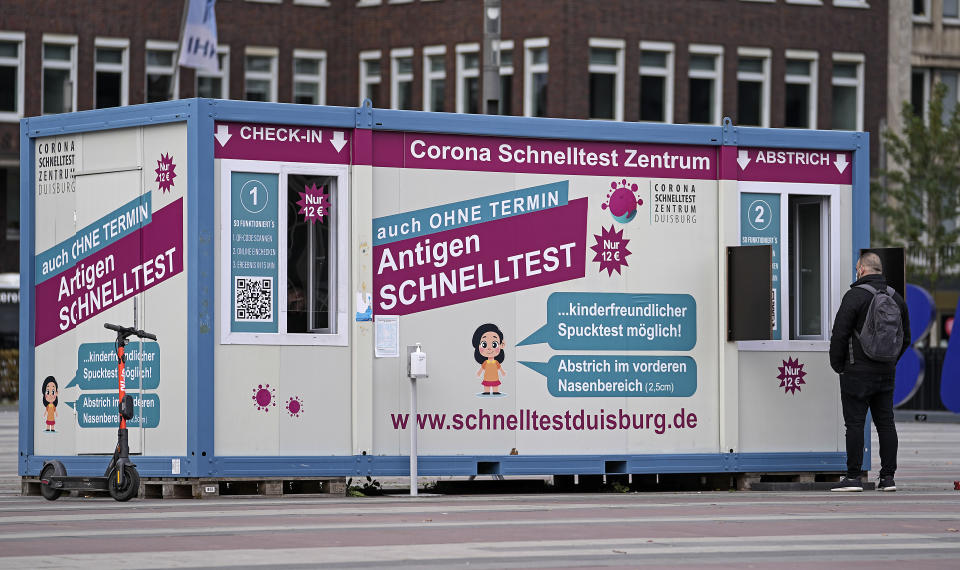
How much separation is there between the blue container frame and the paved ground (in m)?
0.34

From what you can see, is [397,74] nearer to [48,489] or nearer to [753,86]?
[753,86]

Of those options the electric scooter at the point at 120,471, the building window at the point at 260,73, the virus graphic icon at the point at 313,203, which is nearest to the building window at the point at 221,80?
the building window at the point at 260,73

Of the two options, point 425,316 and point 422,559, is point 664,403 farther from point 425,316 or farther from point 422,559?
point 422,559

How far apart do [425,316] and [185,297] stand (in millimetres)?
1903

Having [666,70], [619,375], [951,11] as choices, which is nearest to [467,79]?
[666,70]

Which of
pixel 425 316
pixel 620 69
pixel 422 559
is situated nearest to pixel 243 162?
pixel 425 316

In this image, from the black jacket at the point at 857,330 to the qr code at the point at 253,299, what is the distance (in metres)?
4.51

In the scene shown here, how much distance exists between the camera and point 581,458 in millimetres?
15453

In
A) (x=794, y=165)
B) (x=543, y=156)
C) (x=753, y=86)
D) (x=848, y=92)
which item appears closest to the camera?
(x=543, y=156)

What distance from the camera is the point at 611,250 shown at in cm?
1570

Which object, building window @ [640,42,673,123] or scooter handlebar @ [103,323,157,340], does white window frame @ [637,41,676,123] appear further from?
scooter handlebar @ [103,323,157,340]

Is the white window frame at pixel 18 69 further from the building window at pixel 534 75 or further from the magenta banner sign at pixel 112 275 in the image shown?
the magenta banner sign at pixel 112 275

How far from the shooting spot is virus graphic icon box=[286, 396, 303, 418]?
1458cm

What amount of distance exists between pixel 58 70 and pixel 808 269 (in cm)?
3980
